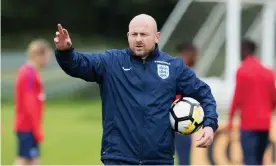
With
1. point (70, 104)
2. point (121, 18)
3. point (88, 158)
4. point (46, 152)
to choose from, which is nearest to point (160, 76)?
point (88, 158)

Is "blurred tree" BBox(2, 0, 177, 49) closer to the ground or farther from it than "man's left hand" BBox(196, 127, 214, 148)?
farther from it

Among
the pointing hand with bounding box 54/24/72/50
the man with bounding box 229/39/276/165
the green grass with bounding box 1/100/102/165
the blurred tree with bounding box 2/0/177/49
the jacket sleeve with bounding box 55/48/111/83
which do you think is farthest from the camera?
the blurred tree with bounding box 2/0/177/49

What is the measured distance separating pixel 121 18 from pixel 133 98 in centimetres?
3576

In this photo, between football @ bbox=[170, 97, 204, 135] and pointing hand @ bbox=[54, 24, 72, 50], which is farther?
football @ bbox=[170, 97, 204, 135]

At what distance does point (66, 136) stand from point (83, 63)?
12.1 m

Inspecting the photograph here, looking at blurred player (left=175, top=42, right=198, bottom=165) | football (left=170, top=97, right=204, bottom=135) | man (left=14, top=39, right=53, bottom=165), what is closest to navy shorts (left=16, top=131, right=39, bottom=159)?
man (left=14, top=39, right=53, bottom=165)

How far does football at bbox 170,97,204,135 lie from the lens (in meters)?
5.90

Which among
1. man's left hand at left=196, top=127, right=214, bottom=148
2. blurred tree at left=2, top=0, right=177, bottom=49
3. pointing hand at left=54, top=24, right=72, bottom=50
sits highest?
blurred tree at left=2, top=0, right=177, bottom=49

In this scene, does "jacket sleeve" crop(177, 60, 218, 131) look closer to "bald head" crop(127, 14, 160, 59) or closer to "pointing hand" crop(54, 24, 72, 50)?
"bald head" crop(127, 14, 160, 59)

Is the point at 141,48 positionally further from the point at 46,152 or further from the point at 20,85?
the point at 46,152

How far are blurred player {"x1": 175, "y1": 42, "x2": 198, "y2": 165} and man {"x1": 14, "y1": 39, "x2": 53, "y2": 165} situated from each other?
1.85m

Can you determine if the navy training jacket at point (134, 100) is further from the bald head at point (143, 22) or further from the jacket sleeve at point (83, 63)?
the bald head at point (143, 22)

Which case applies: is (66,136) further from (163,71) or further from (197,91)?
(163,71)

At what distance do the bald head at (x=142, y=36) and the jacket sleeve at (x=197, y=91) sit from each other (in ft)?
1.04
